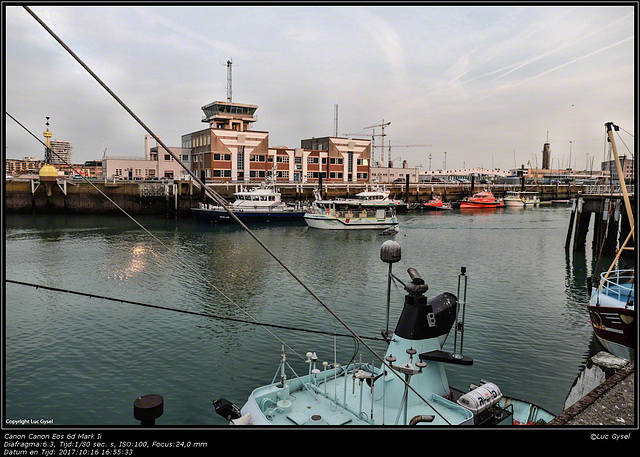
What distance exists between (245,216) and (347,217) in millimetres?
15275

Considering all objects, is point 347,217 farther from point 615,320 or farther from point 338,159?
point 338,159

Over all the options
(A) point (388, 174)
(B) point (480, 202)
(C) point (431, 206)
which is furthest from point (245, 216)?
(A) point (388, 174)

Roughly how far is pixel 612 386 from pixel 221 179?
81.4 metres

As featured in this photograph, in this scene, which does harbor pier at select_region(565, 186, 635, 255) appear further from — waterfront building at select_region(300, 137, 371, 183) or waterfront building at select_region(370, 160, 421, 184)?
Answer: waterfront building at select_region(370, 160, 421, 184)

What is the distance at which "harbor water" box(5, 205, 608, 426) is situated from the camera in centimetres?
1356

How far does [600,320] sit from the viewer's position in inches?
635

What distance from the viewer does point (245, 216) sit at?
60.8 metres

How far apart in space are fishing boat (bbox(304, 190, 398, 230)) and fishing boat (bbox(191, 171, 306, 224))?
3.40m

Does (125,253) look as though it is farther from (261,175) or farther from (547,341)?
(261,175)

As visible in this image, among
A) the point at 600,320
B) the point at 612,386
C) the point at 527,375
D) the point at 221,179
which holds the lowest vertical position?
the point at 527,375

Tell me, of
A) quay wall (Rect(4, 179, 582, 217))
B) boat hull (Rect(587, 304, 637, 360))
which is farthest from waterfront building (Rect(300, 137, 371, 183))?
boat hull (Rect(587, 304, 637, 360))

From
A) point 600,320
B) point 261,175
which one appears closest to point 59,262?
point 600,320

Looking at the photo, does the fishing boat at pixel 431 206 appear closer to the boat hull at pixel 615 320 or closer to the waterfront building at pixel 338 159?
the waterfront building at pixel 338 159
